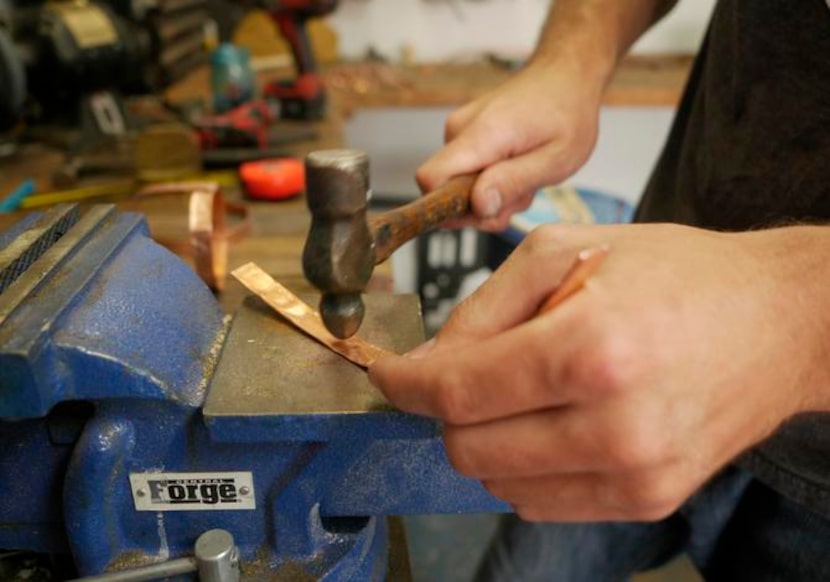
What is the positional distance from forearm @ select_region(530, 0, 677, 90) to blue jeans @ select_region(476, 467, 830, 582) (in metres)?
0.60

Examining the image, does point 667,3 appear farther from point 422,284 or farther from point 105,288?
point 422,284

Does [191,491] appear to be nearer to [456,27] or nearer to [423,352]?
[423,352]

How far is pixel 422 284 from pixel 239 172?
112 cm

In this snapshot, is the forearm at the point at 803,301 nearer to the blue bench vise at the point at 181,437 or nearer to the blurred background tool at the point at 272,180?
the blue bench vise at the point at 181,437

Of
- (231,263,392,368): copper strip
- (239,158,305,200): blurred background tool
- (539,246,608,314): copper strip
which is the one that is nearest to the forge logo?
(231,263,392,368): copper strip

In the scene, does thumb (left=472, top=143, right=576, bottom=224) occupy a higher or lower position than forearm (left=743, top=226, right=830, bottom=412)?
lower

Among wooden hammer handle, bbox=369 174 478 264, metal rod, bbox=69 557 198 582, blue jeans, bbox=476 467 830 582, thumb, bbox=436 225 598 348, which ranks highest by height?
thumb, bbox=436 225 598 348

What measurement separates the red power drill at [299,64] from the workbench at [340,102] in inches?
2.8

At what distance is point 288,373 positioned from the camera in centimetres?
61

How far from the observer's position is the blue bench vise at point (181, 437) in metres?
0.55

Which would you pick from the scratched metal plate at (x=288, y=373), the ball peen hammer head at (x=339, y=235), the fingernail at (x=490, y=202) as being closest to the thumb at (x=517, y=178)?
the fingernail at (x=490, y=202)

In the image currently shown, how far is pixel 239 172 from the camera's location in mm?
1526

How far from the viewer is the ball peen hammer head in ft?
1.72

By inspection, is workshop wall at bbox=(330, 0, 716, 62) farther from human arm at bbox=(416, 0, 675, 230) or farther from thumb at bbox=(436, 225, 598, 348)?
thumb at bbox=(436, 225, 598, 348)
